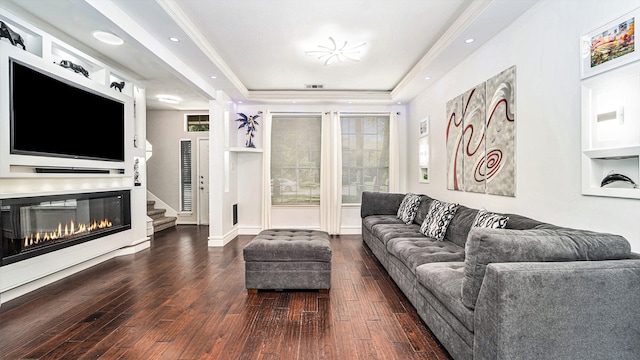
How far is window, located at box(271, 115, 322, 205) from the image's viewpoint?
620 cm

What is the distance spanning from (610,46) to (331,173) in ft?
14.8

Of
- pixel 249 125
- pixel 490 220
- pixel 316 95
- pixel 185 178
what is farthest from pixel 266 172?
pixel 490 220

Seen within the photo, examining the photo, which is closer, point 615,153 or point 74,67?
point 615,153

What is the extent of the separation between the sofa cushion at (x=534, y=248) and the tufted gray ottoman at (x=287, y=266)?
162 cm

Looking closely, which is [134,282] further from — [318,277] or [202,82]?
[202,82]

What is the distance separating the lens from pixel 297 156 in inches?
244

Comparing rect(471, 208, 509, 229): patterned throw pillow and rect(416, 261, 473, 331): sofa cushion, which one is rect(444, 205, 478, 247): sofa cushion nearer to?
rect(471, 208, 509, 229): patterned throw pillow

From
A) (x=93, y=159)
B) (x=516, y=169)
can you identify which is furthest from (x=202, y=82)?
(x=516, y=169)

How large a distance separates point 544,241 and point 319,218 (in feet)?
15.6

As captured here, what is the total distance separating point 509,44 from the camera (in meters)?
2.87

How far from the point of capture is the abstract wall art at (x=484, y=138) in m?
2.88

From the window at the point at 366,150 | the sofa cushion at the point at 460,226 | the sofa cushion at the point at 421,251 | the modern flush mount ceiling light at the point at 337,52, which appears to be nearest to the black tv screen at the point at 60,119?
the modern flush mount ceiling light at the point at 337,52

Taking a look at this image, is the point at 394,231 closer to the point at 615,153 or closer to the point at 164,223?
the point at 615,153

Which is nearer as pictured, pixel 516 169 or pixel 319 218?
pixel 516 169
